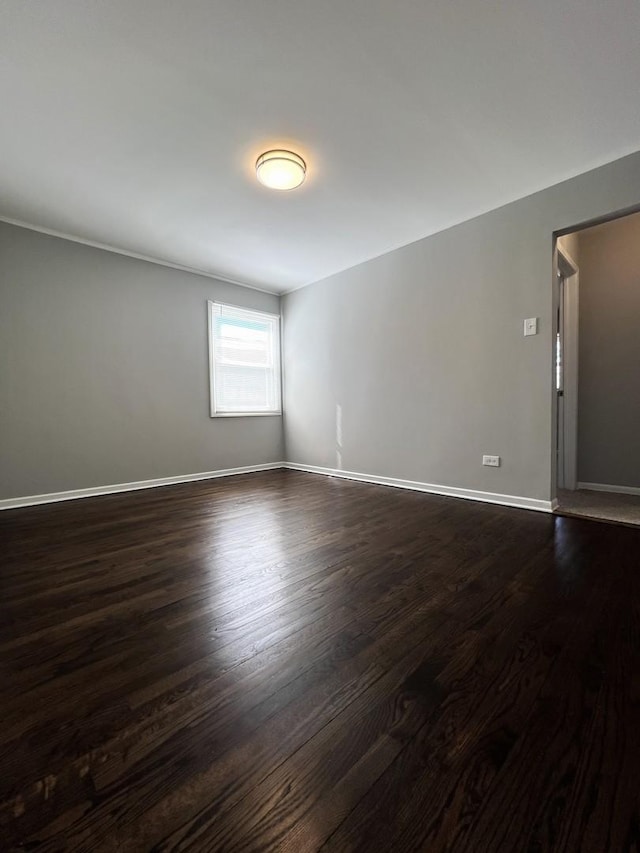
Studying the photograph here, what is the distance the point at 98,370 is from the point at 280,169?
8.95ft

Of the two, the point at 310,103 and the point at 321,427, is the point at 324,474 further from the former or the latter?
the point at 310,103

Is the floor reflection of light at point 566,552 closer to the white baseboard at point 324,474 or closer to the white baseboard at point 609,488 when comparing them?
the white baseboard at point 324,474

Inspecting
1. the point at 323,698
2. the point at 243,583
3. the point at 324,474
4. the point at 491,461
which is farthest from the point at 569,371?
the point at 323,698

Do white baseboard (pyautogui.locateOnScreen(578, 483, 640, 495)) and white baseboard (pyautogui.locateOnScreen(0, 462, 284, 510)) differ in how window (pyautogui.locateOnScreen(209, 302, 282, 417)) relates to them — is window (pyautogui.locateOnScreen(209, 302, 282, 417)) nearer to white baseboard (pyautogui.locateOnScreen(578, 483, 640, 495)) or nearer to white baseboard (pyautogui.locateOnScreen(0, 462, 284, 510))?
white baseboard (pyautogui.locateOnScreen(0, 462, 284, 510))

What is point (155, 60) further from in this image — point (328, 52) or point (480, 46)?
point (480, 46)

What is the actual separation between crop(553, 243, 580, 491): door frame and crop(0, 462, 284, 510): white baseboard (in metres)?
3.67

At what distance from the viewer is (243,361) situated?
5.05 meters

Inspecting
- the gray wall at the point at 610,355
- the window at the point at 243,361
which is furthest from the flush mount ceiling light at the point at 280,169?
the gray wall at the point at 610,355

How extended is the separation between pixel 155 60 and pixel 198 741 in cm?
283

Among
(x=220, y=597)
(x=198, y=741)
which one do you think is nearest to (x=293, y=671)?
(x=198, y=741)

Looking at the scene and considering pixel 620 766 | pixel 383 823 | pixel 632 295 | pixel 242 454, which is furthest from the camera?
pixel 242 454

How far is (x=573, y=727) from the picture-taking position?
985mm

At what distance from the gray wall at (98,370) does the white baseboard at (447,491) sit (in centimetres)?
151

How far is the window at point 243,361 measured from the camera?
476cm
